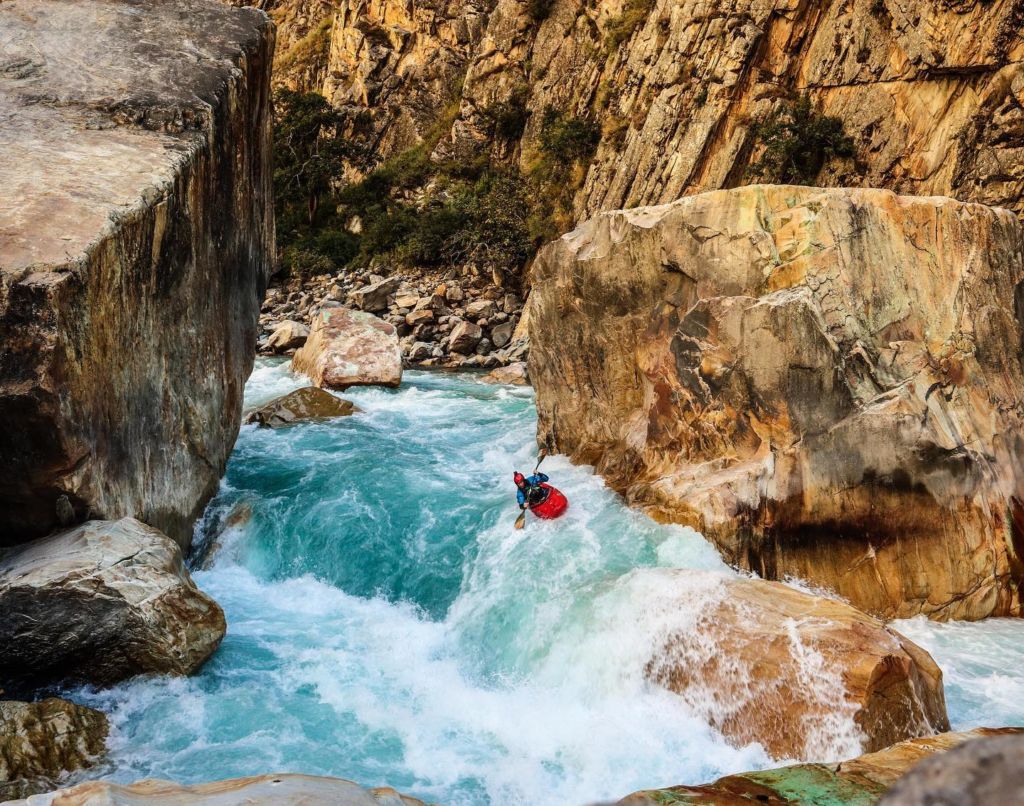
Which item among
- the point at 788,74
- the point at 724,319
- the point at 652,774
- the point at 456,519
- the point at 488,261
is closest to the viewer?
the point at 652,774

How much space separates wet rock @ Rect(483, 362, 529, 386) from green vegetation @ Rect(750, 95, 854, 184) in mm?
10210

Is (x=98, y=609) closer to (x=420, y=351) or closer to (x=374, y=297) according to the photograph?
(x=420, y=351)

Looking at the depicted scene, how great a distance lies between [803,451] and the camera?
7633mm

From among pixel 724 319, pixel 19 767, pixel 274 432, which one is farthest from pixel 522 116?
pixel 19 767

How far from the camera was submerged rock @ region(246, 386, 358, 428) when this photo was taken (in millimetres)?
13594

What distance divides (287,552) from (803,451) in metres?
6.02

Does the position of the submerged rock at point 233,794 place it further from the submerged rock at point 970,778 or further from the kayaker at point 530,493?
the kayaker at point 530,493

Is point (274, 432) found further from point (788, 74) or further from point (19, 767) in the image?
point (788, 74)

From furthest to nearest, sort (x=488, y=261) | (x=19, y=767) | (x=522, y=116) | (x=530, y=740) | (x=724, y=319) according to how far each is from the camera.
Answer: (x=522, y=116) < (x=488, y=261) < (x=724, y=319) < (x=530, y=740) < (x=19, y=767)

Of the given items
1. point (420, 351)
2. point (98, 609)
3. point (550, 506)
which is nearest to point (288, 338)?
point (420, 351)

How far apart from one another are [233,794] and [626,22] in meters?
30.0

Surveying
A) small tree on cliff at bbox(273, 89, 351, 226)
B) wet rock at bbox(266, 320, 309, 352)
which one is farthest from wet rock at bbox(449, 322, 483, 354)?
small tree on cliff at bbox(273, 89, 351, 226)

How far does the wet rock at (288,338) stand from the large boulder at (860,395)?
15127 millimetres

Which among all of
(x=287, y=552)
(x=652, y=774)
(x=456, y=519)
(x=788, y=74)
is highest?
(x=788, y=74)
